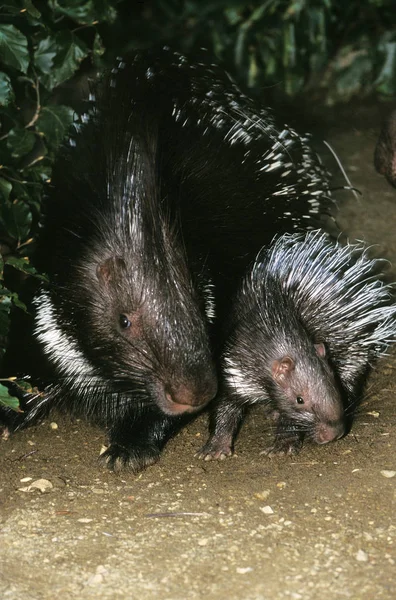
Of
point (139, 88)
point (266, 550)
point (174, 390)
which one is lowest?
point (266, 550)

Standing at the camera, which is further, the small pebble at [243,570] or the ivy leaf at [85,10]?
the ivy leaf at [85,10]

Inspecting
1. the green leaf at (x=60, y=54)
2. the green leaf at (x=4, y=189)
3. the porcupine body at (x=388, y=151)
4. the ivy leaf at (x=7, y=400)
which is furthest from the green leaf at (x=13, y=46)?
the porcupine body at (x=388, y=151)

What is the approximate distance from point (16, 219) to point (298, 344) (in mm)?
1144

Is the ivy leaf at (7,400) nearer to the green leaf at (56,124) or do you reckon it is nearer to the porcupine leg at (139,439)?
the porcupine leg at (139,439)

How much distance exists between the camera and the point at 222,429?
3391 millimetres

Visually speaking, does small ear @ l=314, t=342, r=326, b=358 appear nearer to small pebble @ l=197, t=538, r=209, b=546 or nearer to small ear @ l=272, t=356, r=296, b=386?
small ear @ l=272, t=356, r=296, b=386

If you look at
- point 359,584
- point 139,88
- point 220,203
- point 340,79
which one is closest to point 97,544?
point 359,584

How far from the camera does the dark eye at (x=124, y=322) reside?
10.2 ft

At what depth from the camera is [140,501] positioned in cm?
307

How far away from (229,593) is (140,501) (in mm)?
645

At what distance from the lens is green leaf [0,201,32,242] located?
11.8 feet

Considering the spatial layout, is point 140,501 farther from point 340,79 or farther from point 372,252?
point 340,79

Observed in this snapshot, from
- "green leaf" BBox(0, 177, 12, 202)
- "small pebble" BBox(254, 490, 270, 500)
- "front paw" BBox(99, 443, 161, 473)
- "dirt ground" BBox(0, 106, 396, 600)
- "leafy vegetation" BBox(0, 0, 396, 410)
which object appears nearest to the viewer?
"dirt ground" BBox(0, 106, 396, 600)

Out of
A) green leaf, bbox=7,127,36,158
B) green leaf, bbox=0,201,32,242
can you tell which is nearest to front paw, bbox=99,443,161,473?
green leaf, bbox=0,201,32,242
